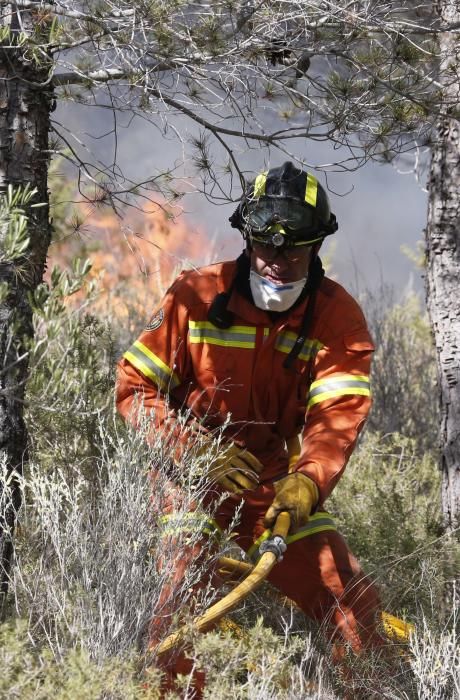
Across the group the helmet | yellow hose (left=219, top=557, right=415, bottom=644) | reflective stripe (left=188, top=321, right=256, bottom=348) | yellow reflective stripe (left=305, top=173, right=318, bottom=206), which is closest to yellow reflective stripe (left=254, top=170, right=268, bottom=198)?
the helmet

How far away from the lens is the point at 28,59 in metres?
4.23

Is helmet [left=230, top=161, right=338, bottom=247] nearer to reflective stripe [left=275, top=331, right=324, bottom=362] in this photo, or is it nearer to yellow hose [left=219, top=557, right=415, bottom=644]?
reflective stripe [left=275, top=331, right=324, bottom=362]

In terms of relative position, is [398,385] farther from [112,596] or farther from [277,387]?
[112,596]

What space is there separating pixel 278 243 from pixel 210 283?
39 cm

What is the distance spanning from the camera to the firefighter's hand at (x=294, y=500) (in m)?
4.15

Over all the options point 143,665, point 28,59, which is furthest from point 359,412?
point 28,59

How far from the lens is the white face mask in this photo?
4617 mm

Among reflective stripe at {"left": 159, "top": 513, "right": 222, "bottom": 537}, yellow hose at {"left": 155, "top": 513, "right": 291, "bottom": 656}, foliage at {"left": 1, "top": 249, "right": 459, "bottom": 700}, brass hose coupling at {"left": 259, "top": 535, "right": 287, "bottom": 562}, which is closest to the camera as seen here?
foliage at {"left": 1, "top": 249, "right": 459, "bottom": 700}

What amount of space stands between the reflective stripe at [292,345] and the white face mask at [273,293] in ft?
0.41

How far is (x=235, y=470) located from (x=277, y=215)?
1.10 m

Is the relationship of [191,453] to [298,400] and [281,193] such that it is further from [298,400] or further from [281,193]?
[281,193]

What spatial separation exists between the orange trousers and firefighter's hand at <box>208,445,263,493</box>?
0.38ft

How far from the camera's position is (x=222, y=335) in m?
4.70

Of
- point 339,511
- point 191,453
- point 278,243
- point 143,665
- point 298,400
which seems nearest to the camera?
point 143,665
